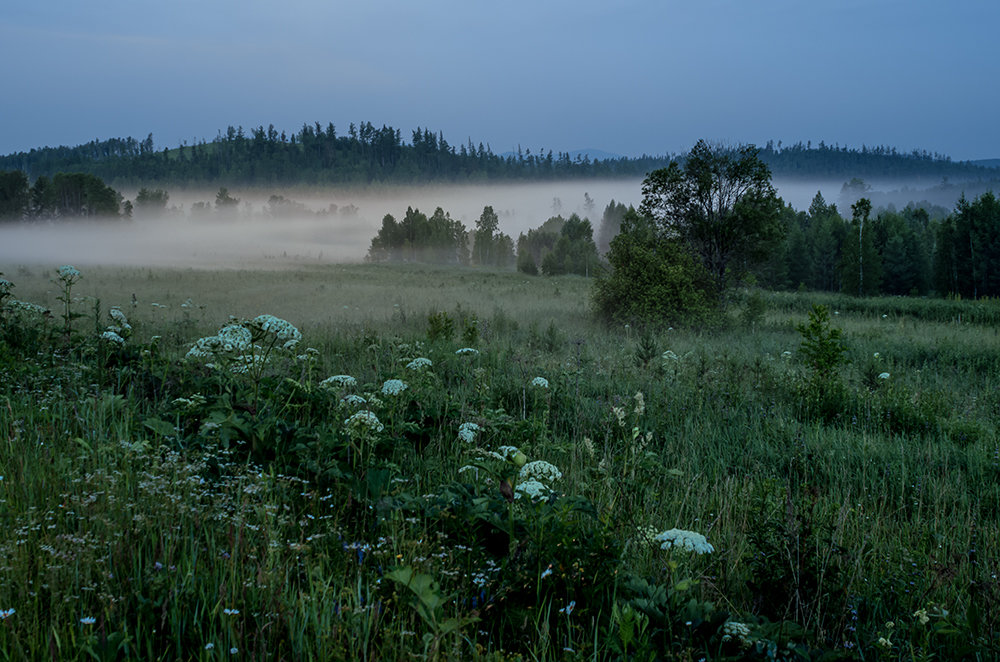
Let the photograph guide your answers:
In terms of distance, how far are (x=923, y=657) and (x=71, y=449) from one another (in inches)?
184

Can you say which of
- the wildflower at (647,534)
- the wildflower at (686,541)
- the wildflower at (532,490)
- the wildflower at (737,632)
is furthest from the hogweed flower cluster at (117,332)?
the wildflower at (737,632)

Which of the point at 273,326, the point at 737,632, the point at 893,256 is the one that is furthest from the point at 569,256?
the point at 737,632

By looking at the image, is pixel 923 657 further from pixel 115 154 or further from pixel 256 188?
pixel 115 154

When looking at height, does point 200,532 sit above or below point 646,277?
below

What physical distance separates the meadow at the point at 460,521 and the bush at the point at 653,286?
10777 millimetres

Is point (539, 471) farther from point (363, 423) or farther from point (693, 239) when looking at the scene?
point (693, 239)

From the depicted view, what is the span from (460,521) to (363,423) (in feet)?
4.01

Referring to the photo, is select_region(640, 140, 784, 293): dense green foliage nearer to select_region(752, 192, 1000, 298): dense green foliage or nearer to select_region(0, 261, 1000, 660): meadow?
select_region(0, 261, 1000, 660): meadow

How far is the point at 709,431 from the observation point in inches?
236

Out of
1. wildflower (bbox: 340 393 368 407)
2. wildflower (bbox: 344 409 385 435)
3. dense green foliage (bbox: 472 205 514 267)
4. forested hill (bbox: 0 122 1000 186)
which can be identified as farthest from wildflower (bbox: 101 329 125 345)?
forested hill (bbox: 0 122 1000 186)

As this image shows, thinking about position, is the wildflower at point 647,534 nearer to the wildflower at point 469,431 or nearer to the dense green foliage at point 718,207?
the wildflower at point 469,431

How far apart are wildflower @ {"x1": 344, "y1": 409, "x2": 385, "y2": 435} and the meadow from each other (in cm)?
2

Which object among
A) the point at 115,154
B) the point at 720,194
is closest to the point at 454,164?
the point at 115,154

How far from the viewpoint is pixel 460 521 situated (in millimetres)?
2668
